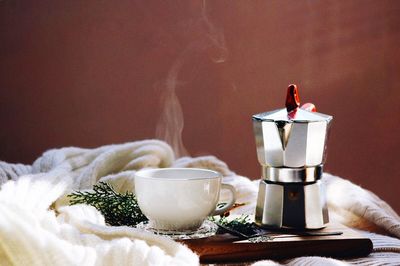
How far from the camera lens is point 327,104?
2.39m

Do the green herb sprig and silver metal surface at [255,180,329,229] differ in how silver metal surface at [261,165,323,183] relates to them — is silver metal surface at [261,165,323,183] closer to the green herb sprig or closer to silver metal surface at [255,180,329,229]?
silver metal surface at [255,180,329,229]

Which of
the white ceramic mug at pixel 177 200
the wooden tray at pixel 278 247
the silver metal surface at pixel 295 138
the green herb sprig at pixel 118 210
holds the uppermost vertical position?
the silver metal surface at pixel 295 138

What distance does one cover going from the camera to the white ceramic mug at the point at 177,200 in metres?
0.86

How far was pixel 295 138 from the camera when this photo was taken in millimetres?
926

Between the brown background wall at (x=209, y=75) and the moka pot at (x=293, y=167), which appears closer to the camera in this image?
the moka pot at (x=293, y=167)

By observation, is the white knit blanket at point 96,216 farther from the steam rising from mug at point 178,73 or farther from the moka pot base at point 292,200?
the steam rising from mug at point 178,73

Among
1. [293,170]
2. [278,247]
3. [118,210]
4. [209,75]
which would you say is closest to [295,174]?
[293,170]

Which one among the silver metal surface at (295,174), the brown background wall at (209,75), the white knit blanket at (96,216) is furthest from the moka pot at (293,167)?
the brown background wall at (209,75)

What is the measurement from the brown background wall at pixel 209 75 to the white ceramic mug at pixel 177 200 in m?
1.50

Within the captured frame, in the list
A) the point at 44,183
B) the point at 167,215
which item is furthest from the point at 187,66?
the point at 167,215

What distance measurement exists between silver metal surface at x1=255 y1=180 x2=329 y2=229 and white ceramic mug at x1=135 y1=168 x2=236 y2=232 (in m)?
0.08

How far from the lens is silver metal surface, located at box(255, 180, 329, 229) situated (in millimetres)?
915

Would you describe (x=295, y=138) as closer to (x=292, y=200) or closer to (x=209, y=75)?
(x=292, y=200)

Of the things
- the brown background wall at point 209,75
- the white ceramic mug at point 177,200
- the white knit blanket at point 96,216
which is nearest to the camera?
the white knit blanket at point 96,216
